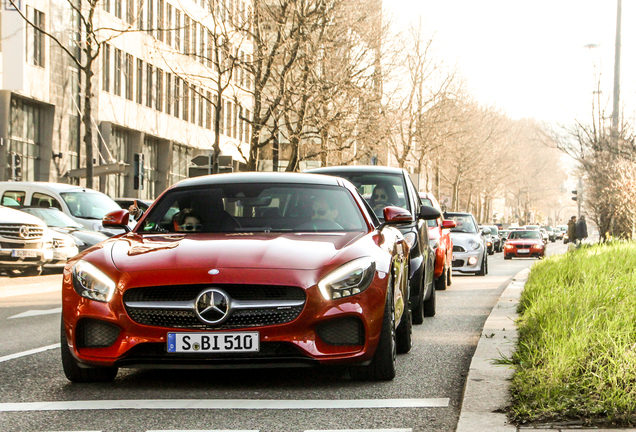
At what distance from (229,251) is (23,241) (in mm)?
13431

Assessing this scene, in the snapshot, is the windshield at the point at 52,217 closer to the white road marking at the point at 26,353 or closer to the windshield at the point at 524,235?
the white road marking at the point at 26,353

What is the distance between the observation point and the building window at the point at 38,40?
37219 millimetres

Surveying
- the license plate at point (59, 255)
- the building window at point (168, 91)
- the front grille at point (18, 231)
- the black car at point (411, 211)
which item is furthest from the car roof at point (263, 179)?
the building window at point (168, 91)

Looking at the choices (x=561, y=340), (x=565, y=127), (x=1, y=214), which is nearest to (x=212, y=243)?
(x=561, y=340)

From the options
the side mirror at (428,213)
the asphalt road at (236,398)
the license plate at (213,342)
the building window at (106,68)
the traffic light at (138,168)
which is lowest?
the asphalt road at (236,398)

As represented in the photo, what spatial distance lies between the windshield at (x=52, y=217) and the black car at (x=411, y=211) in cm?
1033

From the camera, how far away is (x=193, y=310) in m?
5.68

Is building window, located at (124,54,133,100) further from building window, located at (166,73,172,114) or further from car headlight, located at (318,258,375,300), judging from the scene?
car headlight, located at (318,258,375,300)

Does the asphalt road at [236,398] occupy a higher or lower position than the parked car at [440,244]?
lower

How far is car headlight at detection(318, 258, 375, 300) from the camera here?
5.80m

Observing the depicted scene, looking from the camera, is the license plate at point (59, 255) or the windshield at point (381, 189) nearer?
the windshield at point (381, 189)

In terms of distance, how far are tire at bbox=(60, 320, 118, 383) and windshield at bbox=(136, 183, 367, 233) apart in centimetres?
118

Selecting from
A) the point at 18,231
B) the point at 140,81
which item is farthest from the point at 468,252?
the point at 140,81

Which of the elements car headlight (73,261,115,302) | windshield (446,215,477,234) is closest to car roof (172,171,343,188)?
car headlight (73,261,115,302)
